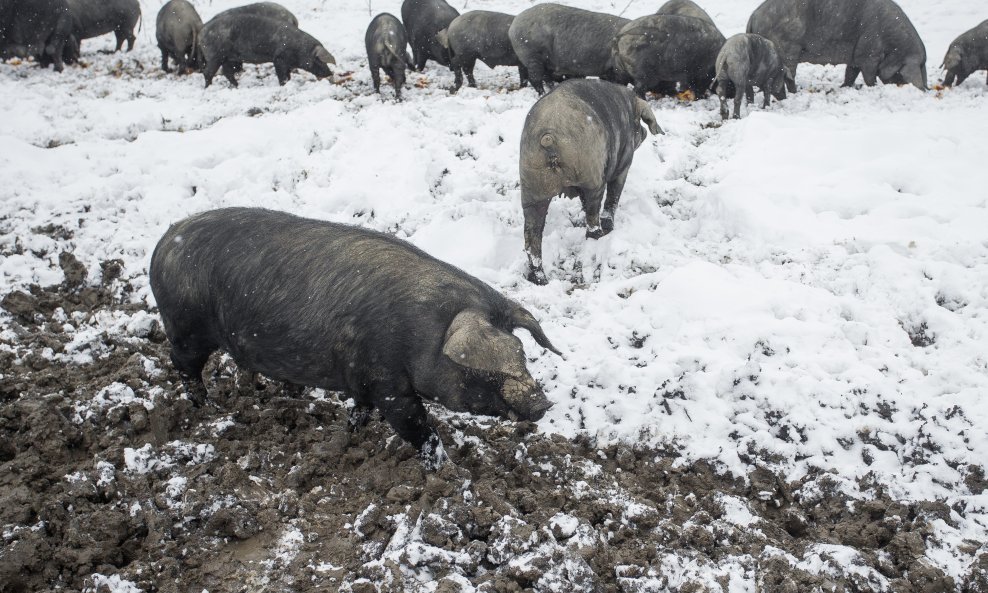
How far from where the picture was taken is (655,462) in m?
3.86

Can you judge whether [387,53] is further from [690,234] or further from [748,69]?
[690,234]

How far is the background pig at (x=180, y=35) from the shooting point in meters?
12.1

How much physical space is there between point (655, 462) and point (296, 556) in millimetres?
1988

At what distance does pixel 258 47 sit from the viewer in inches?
451

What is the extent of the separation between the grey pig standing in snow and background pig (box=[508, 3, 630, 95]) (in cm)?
186

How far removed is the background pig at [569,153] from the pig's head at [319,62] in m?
6.74

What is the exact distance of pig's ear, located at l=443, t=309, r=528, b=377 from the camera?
10.3 feet

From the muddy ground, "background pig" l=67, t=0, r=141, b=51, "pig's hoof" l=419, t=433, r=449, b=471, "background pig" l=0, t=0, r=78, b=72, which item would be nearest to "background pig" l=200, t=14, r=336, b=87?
"background pig" l=0, t=0, r=78, b=72

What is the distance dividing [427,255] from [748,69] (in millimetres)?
6573

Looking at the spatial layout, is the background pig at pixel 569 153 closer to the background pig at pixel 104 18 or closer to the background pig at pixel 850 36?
the background pig at pixel 850 36

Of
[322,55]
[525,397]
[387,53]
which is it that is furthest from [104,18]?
[525,397]

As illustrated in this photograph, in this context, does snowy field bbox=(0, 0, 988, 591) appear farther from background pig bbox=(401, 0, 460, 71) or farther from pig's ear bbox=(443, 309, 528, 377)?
background pig bbox=(401, 0, 460, 71)

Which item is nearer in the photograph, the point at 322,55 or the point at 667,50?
the point at 667,50

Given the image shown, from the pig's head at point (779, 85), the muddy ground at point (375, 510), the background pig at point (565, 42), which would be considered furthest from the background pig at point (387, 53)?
the muddy ground at point (375, 510)
